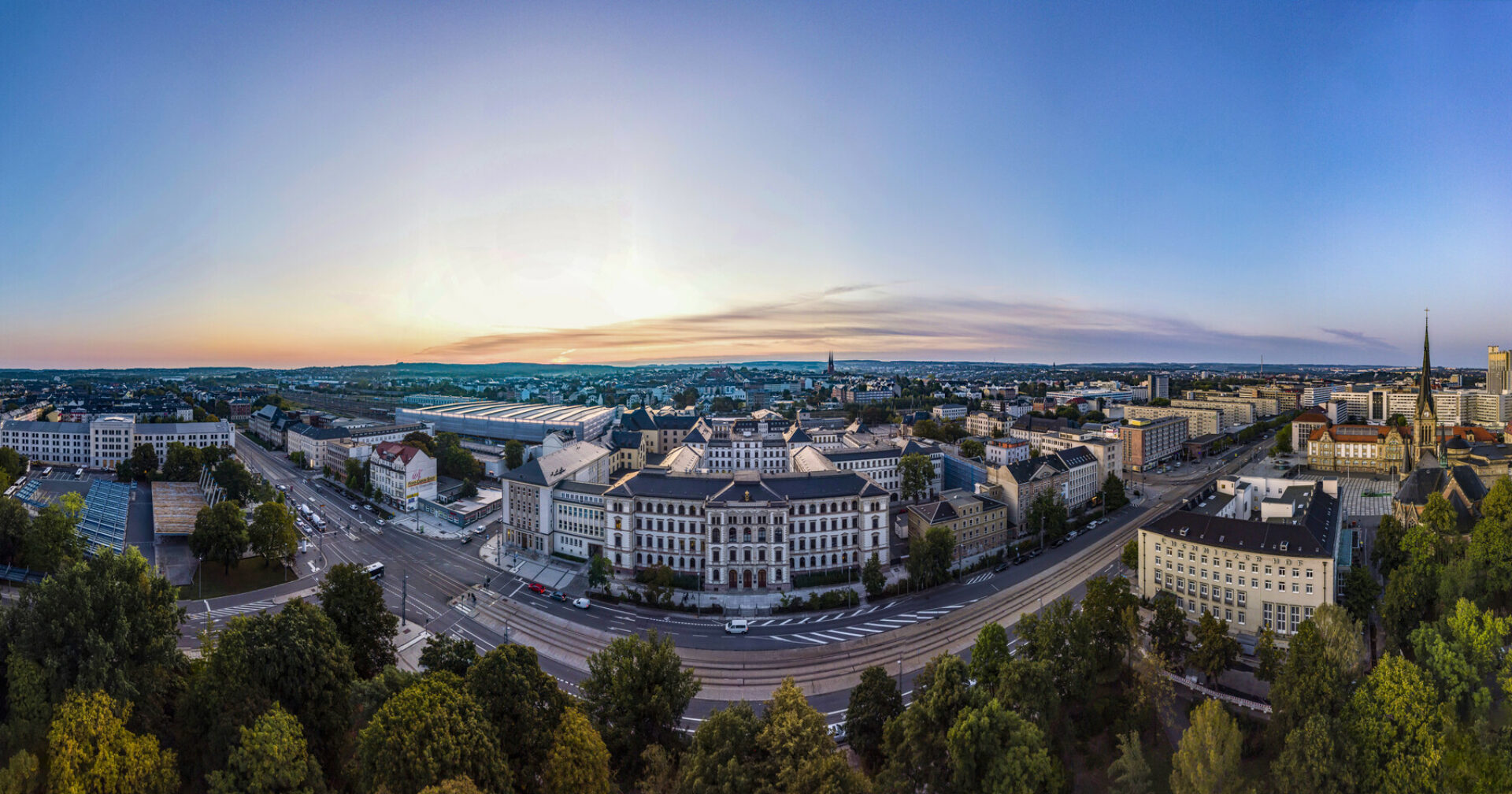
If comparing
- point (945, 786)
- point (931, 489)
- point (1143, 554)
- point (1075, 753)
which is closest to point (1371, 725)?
point (1075, 753)

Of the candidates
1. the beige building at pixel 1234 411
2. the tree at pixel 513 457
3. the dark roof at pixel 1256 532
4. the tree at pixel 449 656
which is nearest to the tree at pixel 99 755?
the tree at pixel 449 656

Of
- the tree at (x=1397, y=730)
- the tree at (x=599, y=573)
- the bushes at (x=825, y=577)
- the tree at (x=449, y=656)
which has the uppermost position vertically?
the tree at (x=449, y=656)

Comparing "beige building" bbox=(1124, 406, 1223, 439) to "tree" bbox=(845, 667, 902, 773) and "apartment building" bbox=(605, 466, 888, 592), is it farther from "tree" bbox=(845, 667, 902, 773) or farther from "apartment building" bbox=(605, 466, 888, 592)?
"tree" bbox=(845, 667, 902, 773)

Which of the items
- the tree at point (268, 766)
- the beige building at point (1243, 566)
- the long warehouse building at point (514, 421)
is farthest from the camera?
the long warehouse building at point (514, 421)

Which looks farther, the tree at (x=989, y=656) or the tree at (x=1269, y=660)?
the tree at (x=1269, y=660)

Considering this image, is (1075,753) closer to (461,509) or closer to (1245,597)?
(1245,597)

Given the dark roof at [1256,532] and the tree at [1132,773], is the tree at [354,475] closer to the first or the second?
the tree at [1132,773]

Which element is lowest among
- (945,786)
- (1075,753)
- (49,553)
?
(1075,753)
